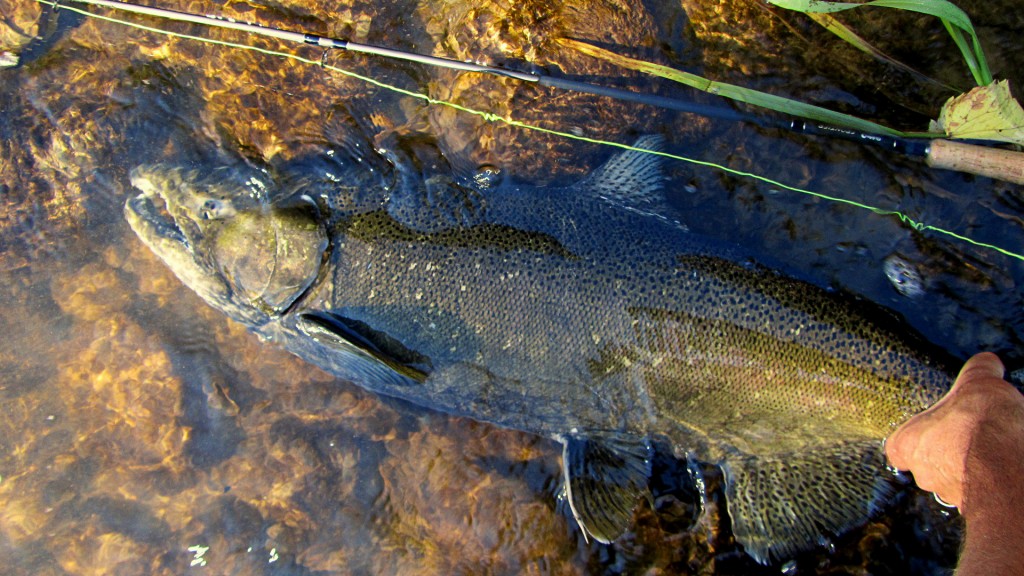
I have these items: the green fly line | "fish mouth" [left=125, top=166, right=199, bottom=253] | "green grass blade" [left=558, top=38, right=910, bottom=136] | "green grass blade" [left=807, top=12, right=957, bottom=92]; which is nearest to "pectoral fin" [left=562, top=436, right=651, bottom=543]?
the green fly line

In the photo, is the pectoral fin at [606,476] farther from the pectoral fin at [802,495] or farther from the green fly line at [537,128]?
the green fly line at [537,128]

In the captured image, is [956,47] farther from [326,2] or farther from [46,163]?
[46,163]

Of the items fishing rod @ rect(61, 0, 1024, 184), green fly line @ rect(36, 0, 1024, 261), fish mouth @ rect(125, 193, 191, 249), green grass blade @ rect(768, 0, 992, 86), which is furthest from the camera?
green fly line @ rect(36, 0, 1024, 261)

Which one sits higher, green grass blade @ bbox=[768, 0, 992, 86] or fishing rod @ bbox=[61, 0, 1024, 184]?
green grass blade @ bbox=[768, 0, 992, 86]

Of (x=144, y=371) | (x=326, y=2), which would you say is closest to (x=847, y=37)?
(x=326, y=2)

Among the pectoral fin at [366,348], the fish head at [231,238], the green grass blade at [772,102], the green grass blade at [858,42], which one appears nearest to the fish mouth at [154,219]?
the fish head at [231,238]

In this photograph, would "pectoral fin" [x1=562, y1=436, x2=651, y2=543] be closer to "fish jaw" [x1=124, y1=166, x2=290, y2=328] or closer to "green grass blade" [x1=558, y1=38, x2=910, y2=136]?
"fish jaw" [x1=124, y1=166, x2=290, y2=328]

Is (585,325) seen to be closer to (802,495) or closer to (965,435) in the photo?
(802,495)
